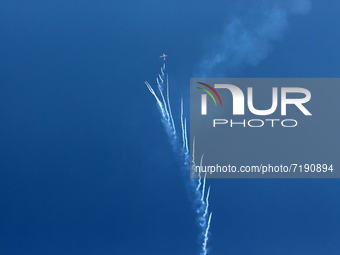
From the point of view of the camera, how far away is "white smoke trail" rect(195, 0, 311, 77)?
3057mm

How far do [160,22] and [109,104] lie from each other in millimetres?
821

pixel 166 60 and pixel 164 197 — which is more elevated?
pixel 166 60

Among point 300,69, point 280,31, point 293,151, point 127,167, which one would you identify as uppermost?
point 280,31

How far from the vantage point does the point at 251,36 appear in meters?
3.06

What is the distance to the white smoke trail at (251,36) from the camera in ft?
10.0

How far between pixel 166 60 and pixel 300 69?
1123mm

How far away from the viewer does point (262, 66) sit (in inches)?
121

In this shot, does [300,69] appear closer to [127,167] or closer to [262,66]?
[262,66]

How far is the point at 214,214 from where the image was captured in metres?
3.06

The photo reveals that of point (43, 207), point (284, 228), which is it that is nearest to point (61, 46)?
point (43, 207)

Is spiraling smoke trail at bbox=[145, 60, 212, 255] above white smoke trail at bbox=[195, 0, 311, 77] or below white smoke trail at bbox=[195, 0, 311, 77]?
below

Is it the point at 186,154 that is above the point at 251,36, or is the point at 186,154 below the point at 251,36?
below

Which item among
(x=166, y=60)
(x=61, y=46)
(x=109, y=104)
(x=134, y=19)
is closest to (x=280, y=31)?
(x=166, y=60)

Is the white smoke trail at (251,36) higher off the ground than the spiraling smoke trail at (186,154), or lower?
higher
